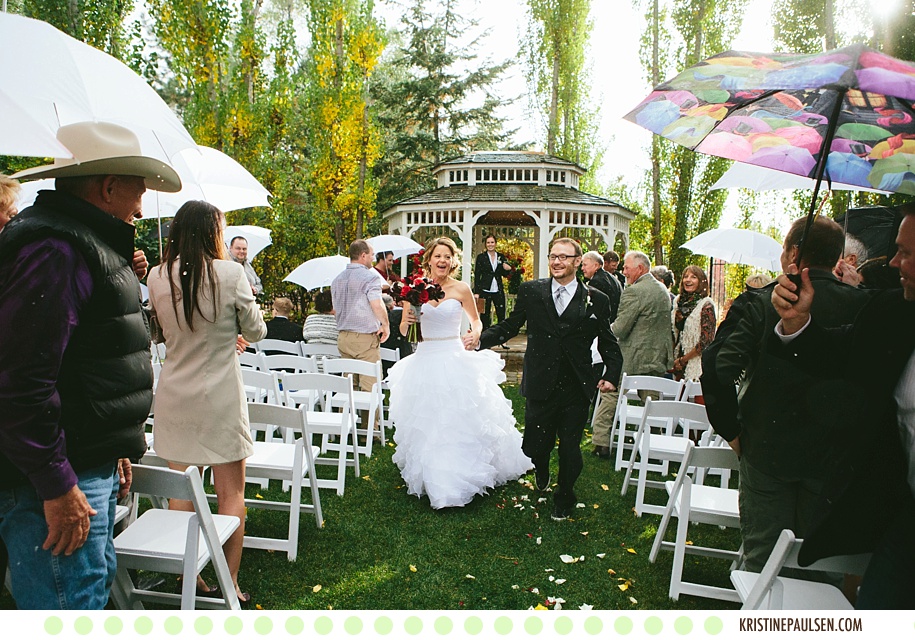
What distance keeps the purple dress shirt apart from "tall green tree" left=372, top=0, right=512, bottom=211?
26154 mm

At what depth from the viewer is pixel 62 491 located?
6.13ft

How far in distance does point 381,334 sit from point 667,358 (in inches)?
130

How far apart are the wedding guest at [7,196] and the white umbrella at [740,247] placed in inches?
306

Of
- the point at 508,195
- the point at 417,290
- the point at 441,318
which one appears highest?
the point at 508,195

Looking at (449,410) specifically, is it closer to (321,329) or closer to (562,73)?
(321,329)

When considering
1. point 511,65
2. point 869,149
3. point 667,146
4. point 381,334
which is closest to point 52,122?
point 869,149

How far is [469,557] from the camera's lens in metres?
4.20

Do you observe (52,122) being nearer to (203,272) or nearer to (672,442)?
(203,272)

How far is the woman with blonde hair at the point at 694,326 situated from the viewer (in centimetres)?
677

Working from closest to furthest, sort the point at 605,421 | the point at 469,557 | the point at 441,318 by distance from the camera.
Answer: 1. the point at 469,557
2. the point at 441,318
3. the point at 605,421

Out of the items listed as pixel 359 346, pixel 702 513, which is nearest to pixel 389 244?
pixel 359 346

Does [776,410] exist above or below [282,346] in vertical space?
above
